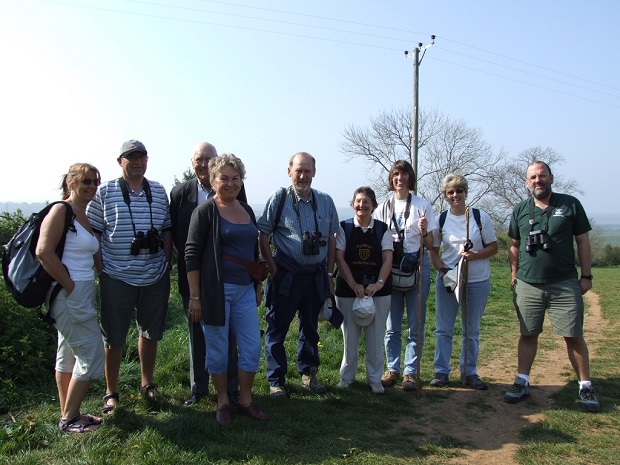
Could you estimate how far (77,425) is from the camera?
3.99m

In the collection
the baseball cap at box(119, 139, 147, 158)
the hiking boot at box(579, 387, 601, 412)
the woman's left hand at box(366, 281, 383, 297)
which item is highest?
the baseball cap at box(119, 139, 147, 158)

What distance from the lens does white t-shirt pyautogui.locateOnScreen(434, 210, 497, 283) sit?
5.69 metres

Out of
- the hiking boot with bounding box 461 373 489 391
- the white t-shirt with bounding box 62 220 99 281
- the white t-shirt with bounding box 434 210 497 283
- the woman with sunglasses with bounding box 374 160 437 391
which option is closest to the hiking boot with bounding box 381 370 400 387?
the woman with sunglasses with bounding box 374 160 437 391

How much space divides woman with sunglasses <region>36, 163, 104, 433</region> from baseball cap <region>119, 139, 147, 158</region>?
1.31 ft

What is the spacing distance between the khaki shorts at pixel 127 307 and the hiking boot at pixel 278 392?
1208mm

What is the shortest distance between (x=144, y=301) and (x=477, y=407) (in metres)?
3.23

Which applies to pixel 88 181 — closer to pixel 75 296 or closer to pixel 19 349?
pixel 75 296

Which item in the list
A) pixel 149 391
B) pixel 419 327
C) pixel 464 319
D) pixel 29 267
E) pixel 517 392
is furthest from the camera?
pixel 464 319

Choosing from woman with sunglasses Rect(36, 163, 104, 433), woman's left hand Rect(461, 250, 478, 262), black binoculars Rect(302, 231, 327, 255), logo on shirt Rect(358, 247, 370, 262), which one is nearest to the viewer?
woman with sunglasses Rect(36, 163, 104, 433)

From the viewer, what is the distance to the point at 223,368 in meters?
4.47

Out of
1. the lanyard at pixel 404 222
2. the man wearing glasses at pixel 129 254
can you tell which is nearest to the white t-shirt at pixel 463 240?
the lanyard at pixel 404 222

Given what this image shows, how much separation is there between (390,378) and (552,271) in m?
1.94

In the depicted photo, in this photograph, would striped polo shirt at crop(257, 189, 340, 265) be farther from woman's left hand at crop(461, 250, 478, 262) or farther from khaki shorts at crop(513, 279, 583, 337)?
khaki shorts at crop(513, 279, 583, 337)

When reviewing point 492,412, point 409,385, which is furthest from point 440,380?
point 492,412
